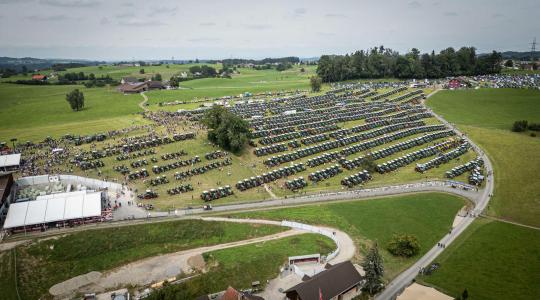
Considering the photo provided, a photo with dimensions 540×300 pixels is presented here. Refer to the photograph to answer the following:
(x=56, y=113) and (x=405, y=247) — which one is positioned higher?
(x=56, y=113)

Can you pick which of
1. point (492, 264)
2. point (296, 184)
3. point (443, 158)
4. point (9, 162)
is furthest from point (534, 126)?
point (9, 162)

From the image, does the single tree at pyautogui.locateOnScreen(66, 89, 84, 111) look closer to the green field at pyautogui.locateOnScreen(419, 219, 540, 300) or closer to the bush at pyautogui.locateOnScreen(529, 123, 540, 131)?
the green field at pyautogui.locateOnScreen(419, 219, 540, 300)

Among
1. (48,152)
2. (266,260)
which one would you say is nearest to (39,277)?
(266,260)

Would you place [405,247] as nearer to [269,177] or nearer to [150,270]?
[269,177]

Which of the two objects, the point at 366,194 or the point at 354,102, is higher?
the point at 354,102

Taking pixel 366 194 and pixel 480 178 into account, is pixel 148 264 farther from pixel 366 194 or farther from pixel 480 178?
pixel 480 178

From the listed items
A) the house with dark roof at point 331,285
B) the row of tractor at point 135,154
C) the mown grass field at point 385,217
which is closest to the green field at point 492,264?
the mown grass field at point 385,217

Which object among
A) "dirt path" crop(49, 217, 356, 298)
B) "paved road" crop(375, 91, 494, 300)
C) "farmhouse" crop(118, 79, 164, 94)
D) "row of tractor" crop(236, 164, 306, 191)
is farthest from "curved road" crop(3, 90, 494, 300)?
"farmhouse" crop(118, 79, 164, 94)
